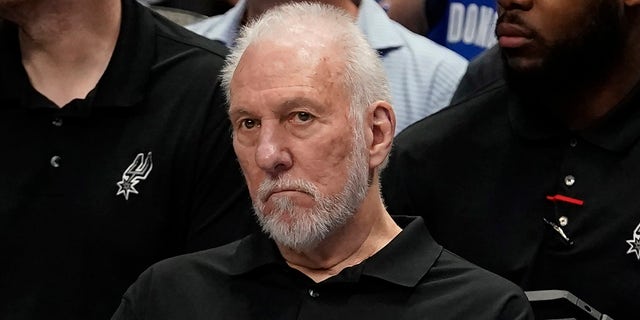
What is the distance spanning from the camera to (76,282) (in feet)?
13.9

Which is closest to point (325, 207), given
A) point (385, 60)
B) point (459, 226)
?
point (459, 226)

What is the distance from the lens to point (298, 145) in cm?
377

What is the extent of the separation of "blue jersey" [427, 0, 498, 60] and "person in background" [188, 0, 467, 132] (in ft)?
2.17

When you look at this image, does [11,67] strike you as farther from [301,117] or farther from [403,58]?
[403,58]

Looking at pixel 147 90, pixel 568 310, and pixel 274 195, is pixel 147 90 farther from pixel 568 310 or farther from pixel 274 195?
pixel 568 310

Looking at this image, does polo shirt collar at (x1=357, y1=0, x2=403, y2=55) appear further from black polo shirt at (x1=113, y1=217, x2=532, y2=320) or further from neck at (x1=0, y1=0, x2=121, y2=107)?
black polo shirt at (x1=113, y1=217, x2=532, y2=320)

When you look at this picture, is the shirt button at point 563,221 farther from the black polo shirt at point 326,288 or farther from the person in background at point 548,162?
the black polo shirt at point 326,288

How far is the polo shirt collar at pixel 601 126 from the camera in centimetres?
417

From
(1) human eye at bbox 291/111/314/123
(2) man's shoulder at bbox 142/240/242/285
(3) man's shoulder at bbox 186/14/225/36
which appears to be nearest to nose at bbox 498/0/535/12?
(1) human eye at bbox 291/111/314/123

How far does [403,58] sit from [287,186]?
4.48 feet

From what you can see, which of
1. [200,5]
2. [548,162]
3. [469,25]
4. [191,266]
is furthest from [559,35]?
[200,5]

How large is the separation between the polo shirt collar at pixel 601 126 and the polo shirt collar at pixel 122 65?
3.01ft

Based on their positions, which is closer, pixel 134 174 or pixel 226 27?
pixel 134 174

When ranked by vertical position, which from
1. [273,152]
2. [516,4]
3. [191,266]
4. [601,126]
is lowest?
[191,266]
